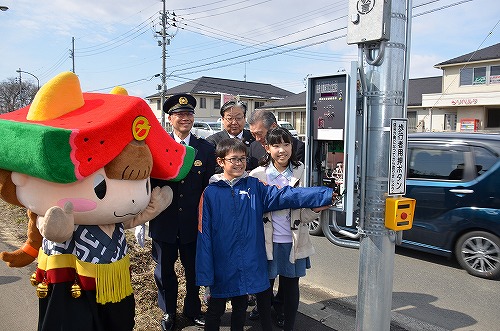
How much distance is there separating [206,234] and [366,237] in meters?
1.09

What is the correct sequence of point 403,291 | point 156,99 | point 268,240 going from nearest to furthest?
point 268,240
point 403,291
point 156,99

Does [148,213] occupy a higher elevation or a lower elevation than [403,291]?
higher

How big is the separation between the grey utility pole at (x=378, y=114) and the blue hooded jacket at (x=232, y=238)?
21.7 inches

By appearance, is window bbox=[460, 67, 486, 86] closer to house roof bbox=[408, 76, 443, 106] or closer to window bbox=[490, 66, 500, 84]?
window bbox=[490, 66, 500, 84]

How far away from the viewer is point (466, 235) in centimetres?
488

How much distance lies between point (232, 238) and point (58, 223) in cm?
114

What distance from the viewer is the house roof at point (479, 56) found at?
22936mm

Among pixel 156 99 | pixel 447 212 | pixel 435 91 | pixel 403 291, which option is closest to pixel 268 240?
pixel 403 291

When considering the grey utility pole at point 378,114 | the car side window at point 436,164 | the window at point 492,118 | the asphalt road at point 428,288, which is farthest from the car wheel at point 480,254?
the window at point 492,118

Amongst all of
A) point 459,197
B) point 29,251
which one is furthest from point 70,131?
point 459,197

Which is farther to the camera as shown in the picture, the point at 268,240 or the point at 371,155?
the point at 268,240

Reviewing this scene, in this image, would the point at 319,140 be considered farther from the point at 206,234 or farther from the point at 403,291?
the point at 403,291

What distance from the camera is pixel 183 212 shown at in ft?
10.6

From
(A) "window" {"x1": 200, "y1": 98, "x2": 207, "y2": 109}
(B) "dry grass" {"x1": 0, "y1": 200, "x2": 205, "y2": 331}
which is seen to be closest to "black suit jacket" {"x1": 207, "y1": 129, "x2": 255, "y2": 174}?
(B) "dry grass" {"x1": 0, "y1": 200, "x2": 205, "y2": 331}
